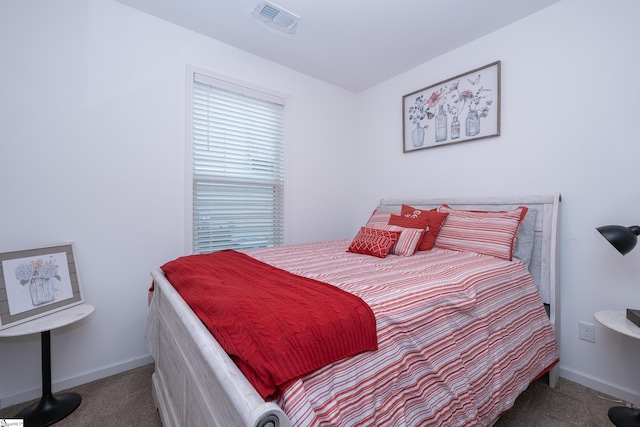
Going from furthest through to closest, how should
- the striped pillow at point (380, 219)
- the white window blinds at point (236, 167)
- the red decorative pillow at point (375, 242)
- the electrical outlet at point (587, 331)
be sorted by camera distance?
the striped pillow at point (380, 219)
the white window blinds at point (236, 167)
the red decorative pillow at point (375, 242)
the electrical outlet at point (587, 331)

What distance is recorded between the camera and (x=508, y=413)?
1620 mm

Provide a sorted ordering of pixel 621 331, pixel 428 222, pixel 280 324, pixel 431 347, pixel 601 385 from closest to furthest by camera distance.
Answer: pixel 280 324
pixel 431 347
pixel 621 331
pixel 601 385
pixel 428 222

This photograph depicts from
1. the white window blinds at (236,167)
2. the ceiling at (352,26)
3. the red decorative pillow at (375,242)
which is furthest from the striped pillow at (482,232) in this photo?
the white window blinds at (236,167)

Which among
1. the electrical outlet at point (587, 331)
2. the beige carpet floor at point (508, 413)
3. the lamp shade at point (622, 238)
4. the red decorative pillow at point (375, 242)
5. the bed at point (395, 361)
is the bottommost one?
the beige carpet floor at point (508, 413)

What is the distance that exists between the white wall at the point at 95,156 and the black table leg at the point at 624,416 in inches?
119

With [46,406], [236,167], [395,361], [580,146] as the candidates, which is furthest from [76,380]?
[580,146]

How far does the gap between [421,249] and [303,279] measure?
127 cm

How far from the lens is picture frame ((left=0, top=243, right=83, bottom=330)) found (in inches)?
61.4

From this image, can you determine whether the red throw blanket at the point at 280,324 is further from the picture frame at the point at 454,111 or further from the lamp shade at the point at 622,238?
the picture frame at the point at 454,111

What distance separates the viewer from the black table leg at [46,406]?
153 centimetres

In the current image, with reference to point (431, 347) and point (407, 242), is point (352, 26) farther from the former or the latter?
point (431, 347)

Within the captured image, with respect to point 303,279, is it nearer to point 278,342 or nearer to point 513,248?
point 278,342

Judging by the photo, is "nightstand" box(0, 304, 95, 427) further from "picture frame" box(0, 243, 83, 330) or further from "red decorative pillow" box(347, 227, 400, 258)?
"red decorative pillow" box(347, 227, 400, 258)

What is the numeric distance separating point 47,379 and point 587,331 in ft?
11.1
